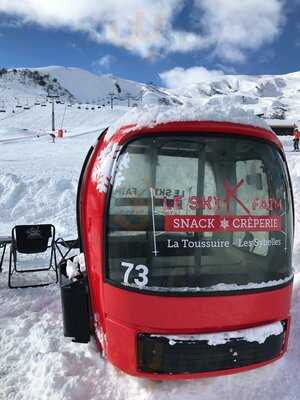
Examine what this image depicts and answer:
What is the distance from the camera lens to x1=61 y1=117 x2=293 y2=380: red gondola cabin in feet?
10.6

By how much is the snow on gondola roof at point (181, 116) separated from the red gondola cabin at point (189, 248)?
0.05 meters

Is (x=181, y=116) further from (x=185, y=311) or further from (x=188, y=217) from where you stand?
(x=185, y=311)

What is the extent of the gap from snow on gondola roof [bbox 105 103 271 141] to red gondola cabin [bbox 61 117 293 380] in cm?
5

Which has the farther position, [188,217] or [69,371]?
[69,371]

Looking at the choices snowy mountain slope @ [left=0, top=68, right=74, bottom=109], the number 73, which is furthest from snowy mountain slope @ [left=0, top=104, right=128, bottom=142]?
snowy mountain slope @ [left=0, top=68, right=74, bottom=109]

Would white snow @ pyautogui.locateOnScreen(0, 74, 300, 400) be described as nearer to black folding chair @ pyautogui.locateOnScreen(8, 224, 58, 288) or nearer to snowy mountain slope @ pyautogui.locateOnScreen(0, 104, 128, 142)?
black folding chair @ pyautogui.locateOnScreen(8, 224, 58, 288)

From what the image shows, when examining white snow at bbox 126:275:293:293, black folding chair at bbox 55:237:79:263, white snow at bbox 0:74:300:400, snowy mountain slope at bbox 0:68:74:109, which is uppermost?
snowy mountain slope at bbox 0:68:74:109

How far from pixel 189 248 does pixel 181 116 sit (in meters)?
0.95

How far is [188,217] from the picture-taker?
327cm

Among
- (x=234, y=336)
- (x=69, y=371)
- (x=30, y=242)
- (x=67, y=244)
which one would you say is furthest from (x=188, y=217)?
(x=30, y=242)

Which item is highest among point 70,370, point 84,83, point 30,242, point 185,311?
point 84,83

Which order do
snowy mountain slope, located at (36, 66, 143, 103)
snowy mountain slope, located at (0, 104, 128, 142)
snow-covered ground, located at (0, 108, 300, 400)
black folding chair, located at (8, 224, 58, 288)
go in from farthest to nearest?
snowy mountain slope, located at (36, 66, 143, 103) → snowy mountain slope, located at (0, 104, 128, 142) → black folding chair, located at (8, 224, 58, 288) → snow-covered ground, located at (0, 108, 300, 400)

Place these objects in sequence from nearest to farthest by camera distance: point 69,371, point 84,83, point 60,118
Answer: point 69,371
point 60,118
point 84,83

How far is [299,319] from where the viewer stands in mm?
4375
